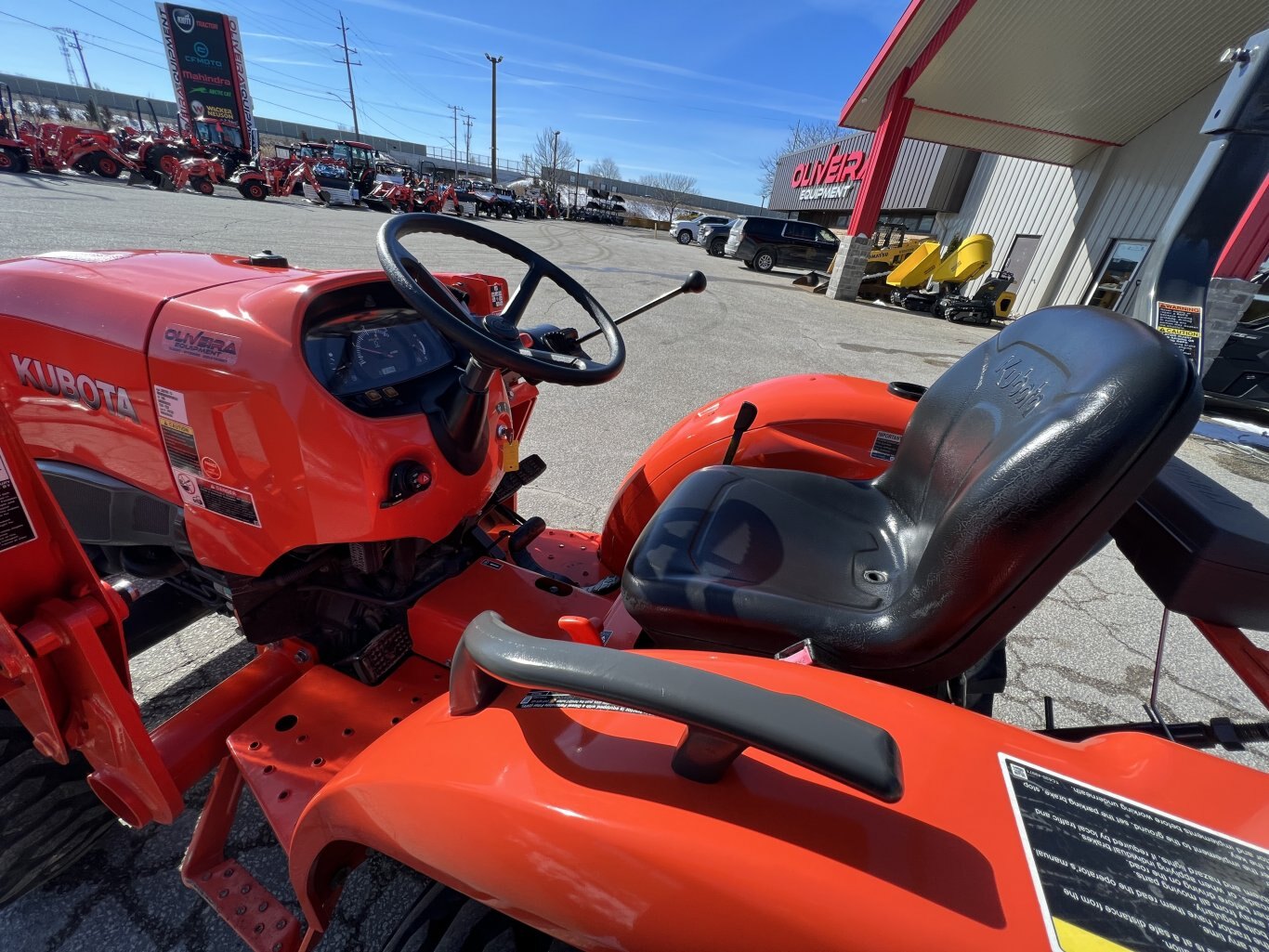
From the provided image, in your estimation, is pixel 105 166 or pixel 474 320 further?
pixel 105 166

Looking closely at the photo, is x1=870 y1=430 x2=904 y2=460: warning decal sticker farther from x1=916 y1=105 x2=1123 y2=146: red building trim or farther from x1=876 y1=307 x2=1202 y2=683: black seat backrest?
x1=916 y1=105 x2=1123 y2=146: red building trim

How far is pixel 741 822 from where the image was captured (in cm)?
65

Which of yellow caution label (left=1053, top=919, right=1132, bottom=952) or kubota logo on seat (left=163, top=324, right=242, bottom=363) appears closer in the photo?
yellow caution label (left=1053, top=919, right=1132, bottom=952)

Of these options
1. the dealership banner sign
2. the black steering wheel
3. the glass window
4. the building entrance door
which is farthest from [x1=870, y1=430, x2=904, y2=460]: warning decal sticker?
the dealership banner sign

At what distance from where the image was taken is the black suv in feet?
55.5

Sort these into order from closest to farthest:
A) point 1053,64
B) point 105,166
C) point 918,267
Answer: point 1053,64, point 918,267, point 105,166

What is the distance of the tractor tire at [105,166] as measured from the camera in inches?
711

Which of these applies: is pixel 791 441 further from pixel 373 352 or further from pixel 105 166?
pixel 105 166

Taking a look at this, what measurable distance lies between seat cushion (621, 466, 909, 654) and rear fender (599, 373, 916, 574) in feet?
0.71

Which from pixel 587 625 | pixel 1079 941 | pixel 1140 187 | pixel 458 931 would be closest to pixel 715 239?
pixel 1140 187

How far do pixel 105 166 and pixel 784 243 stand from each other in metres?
21.1

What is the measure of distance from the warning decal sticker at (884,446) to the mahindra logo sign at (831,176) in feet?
78.0

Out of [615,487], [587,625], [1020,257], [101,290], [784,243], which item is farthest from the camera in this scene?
[784,243]

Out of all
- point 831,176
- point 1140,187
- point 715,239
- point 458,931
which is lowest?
point 715,239
